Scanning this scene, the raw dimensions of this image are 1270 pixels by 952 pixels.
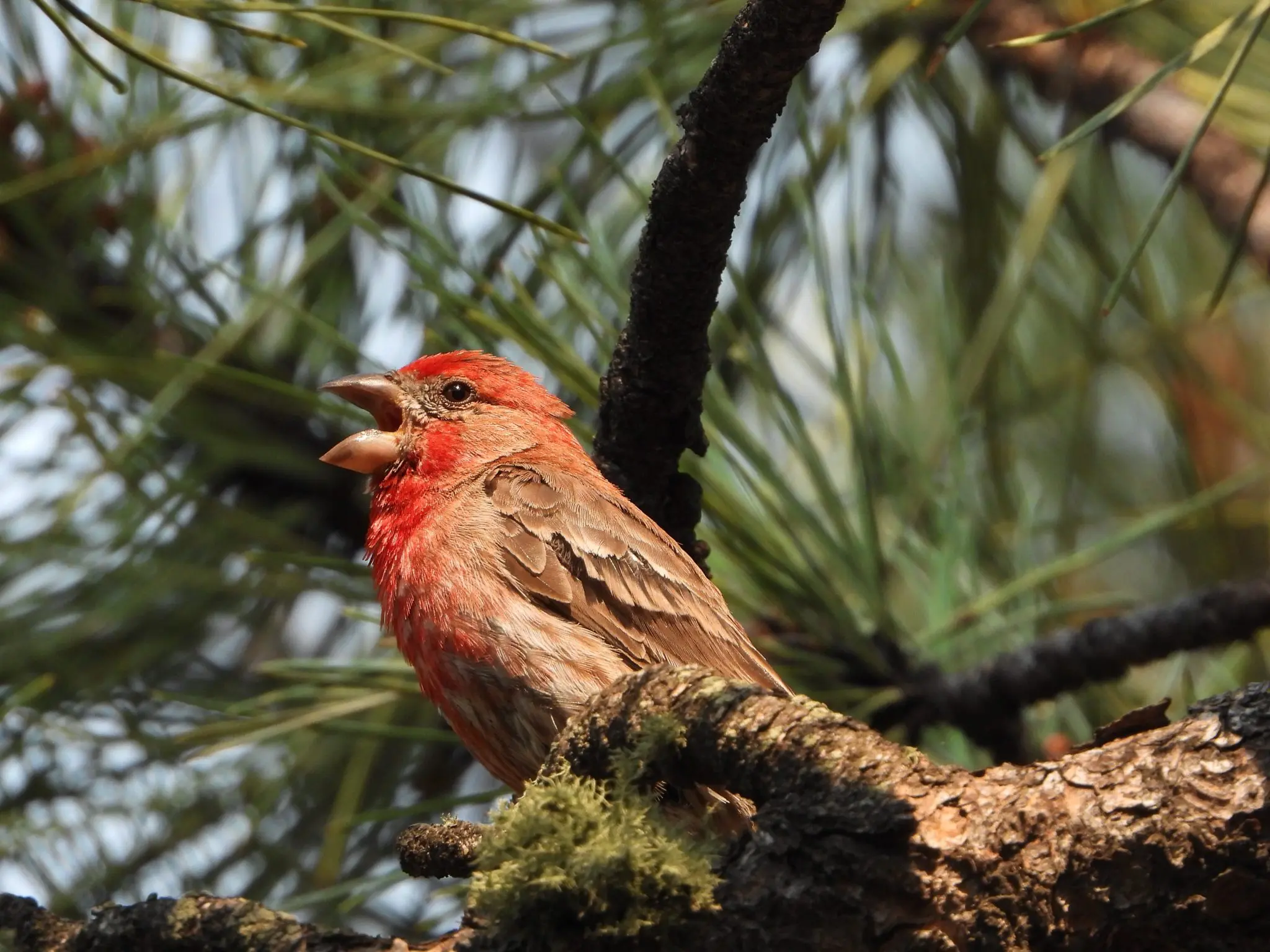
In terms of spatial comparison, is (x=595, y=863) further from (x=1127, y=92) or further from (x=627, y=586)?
(x=1127, y=92)

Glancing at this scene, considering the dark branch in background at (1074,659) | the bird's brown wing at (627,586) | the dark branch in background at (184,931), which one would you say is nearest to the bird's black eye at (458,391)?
the bird's brown wing at (627,586)

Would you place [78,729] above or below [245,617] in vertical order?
below

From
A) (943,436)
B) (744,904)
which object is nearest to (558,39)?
(943,436)

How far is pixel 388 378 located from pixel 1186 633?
8.52ft

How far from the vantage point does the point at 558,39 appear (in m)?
5.07

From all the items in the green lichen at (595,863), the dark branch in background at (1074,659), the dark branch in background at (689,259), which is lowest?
the green lichen at (595,863)

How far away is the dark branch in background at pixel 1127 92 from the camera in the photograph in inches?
189

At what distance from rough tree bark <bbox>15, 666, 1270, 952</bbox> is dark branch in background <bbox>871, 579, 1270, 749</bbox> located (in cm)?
163

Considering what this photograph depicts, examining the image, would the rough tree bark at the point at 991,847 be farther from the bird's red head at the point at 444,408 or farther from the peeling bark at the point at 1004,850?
the bird's red head at the point at 444,408

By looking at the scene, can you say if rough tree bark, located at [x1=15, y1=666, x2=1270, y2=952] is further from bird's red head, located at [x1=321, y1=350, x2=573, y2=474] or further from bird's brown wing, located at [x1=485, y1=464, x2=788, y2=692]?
bird's red head, located at [x1=321, y1=350, x2=573, y2=474]

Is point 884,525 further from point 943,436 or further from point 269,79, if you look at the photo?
point 269,79

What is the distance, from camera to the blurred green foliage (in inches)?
169

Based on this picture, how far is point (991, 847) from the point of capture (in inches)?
86.1

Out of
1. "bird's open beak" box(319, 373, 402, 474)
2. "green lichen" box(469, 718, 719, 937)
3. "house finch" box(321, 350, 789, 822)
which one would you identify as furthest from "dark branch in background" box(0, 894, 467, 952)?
"bird's open beak" box(319, 373, 402, 474)
